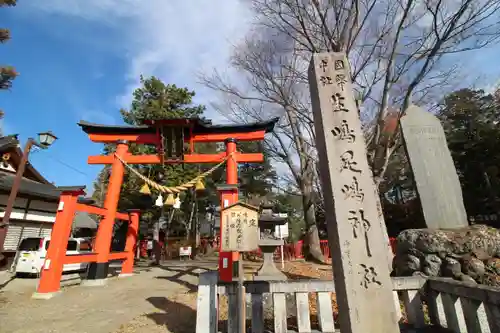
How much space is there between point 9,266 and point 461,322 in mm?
18179

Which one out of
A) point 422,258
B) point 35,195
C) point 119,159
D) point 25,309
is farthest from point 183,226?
point 422,258

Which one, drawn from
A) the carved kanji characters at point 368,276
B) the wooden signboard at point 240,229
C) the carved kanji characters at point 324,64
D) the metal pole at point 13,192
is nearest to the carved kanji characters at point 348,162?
the carved kanji characters at point 368,276

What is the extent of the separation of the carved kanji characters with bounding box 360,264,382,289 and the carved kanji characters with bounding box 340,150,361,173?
1.15 metres

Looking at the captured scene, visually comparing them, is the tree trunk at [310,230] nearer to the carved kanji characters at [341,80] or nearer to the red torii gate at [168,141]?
the red torii gate at [168,141]

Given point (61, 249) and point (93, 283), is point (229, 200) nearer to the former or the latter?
point (61, 249)

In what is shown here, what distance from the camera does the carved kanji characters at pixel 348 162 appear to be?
11.3 ft

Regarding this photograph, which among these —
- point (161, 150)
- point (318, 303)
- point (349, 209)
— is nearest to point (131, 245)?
point (161, 150)

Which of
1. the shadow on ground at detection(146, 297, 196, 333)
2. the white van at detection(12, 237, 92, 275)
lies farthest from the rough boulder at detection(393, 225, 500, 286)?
the white van at detection(12, 237, 92, 275)

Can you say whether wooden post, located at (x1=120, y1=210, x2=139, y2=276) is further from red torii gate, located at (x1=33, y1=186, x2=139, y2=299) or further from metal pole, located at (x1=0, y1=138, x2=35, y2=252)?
metal pole, located at (x1=0, y1=138, x2=35, y2=252)

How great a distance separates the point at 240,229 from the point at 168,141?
7.01 m

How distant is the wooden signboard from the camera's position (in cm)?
413

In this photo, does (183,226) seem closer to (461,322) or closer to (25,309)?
(25,309)

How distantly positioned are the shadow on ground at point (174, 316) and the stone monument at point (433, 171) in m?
5.81

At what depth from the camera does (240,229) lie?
14.0 feet
